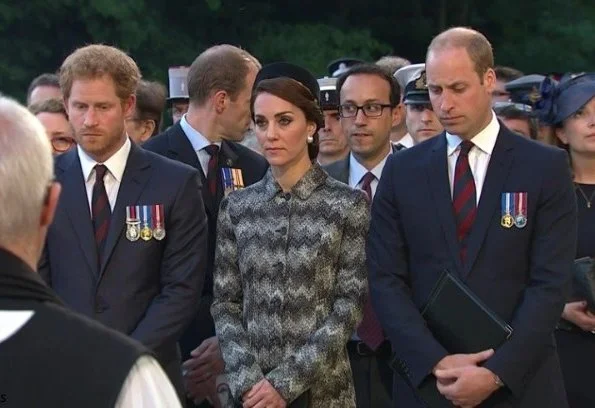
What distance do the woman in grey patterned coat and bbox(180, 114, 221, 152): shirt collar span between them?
1073 millimetres

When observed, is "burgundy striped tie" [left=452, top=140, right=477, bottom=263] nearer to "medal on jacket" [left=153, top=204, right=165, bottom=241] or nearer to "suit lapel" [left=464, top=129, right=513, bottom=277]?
"suit lapel" [left=464, top=129, right=513, bottom=277]

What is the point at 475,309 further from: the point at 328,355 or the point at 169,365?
the point at 169,365

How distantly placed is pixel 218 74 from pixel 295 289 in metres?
1.90

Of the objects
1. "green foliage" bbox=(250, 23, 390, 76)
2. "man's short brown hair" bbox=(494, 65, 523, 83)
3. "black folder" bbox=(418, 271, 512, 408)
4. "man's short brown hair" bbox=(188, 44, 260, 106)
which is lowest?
"black folder" bbox=(418, 271, 512, 408)

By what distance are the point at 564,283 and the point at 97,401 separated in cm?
287

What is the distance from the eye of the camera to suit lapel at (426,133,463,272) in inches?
201

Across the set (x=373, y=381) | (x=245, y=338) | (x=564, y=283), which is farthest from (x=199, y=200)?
(x=564, y=283)

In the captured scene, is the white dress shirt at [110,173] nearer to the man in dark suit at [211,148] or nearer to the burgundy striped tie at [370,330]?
the man in dark suit at [211,148]

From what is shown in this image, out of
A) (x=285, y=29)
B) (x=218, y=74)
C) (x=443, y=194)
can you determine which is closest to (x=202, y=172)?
(x=218, y=74)

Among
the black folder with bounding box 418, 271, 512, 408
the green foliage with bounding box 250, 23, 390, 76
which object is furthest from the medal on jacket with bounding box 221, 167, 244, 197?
the green foliage with bounding box 250, 23, 390, 76

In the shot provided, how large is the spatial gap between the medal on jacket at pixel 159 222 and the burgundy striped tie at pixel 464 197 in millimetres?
1189

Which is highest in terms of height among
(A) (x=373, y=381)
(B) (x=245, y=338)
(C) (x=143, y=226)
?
(C) (x=143, y=226)

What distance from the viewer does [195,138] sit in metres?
6.58

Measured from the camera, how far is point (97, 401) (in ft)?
8.56
